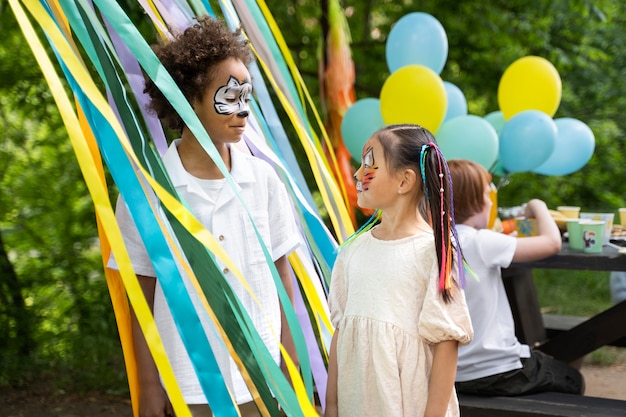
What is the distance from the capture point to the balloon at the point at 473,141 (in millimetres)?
4016

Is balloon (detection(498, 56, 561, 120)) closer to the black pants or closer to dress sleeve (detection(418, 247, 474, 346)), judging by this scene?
the black pants

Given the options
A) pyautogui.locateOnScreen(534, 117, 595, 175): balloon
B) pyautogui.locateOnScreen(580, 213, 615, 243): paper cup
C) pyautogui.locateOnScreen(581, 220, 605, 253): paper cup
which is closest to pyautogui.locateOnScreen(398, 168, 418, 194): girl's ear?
pyautogui.locateOnScreen(581, 220, 605, 253): paper cup

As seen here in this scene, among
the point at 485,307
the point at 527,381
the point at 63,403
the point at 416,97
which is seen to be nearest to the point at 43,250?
the point at 63,403

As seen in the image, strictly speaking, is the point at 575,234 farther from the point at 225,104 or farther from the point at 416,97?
the point at 225,104

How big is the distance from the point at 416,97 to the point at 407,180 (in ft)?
7.02

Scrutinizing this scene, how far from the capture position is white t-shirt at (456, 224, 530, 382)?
2857 mm

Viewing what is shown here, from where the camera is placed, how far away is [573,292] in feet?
22.1

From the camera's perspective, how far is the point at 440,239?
1.88 meters

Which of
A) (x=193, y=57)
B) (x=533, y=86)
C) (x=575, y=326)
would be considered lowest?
(x=575, y=326)

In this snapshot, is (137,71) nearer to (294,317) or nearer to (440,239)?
(294,317)

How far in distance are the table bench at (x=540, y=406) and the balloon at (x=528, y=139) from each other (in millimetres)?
1442

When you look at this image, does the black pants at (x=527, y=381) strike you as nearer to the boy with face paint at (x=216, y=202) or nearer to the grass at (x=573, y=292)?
the boy with face paint at (x=216, y=202)

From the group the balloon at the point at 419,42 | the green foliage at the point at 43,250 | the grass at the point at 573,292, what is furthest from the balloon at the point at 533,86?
the green foliage at the point at 43,250

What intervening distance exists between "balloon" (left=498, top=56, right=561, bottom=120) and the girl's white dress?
265 cm
